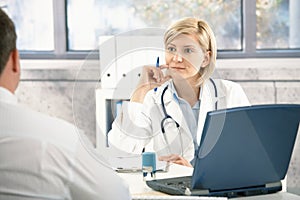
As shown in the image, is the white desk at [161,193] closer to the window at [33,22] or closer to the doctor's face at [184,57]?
the doctor's face at [184,57]

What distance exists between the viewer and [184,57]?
89.3 inches

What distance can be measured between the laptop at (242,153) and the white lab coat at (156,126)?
103 millimetres

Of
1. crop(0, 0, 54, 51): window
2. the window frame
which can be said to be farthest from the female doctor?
crop(0, 0, 54, 51): window

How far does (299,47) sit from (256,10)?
0.37m

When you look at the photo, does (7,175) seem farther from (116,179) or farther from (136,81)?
(136,81)

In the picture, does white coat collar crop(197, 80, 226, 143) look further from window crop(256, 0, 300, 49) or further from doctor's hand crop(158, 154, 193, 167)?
window crop(256, 0, 300, 49)

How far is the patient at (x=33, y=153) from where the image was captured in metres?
1.43

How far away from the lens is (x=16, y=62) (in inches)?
58.6

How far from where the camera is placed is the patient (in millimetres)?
1426

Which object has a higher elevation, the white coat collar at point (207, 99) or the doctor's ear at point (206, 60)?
the doctor's ear at point (206, 60)

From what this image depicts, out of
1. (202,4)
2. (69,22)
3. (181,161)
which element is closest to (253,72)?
(202,4)

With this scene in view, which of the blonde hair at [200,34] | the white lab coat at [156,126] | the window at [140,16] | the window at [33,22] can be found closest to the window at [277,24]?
the window at [140,16]

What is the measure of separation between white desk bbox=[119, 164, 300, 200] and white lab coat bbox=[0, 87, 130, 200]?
0.85 meters

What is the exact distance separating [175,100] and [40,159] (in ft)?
3.83
